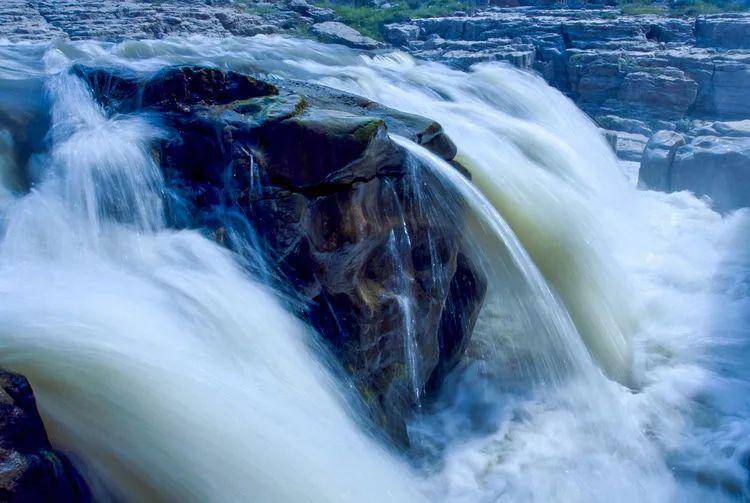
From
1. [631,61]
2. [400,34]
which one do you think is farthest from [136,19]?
[631,61]

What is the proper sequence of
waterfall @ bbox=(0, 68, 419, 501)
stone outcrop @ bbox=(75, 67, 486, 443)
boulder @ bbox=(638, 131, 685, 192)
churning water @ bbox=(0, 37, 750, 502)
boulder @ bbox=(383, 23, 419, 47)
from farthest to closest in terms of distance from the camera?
boulder @ bbox=(383, 23, 419, 47) → boulder @ bbox=(638, 131, 685, 192) → stone outcrop @ bbox=(75, 67, 486, 443) → churning water @ bbox=(0, 37, 750, 502) → waterfall @ bbox=(0, 68, 419, 501)

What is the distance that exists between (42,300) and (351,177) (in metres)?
1.88

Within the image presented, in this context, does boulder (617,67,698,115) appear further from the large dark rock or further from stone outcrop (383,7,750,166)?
the large dark rock

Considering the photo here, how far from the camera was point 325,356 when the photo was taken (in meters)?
3.94

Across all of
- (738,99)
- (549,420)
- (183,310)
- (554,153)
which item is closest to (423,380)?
(549,420)

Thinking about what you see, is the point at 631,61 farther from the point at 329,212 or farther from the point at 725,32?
the point at 329,212

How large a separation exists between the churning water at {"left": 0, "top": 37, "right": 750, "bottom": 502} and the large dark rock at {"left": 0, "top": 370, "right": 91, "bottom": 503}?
0.14 m

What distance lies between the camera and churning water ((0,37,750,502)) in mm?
2789

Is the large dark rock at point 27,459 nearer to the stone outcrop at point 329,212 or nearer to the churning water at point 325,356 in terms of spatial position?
the churning water at point 325,356

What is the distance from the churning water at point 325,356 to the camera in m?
2.79

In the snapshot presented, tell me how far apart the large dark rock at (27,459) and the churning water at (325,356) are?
0.45 feet

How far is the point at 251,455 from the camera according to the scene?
2.88 meters

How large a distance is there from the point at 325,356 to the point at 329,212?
2.95ft

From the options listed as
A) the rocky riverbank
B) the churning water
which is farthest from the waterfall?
the rocky riverbank
